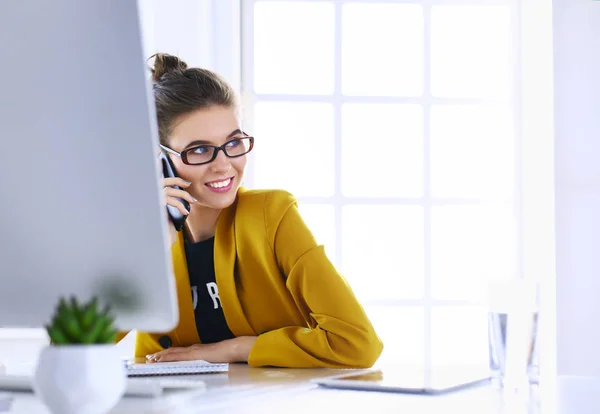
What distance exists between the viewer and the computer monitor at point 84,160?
2.40ft

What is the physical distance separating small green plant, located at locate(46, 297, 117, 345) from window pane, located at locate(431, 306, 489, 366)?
2615 mm

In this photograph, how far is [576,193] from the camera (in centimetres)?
303

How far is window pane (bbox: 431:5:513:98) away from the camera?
3.19 meters

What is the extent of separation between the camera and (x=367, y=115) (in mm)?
3180

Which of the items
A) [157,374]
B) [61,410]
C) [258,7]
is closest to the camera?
[61,410]

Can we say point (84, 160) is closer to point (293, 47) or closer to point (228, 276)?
point (228, 276)

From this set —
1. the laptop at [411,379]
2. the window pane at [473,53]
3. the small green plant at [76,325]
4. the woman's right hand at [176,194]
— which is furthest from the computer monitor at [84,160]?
the window pane at [473,53]

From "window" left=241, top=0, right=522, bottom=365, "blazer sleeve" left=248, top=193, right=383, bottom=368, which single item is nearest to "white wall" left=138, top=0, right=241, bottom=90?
"window" left=241, top=0, right=522, bottom=365

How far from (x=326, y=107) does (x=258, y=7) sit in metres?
0.47

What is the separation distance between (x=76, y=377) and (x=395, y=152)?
8.54 feet

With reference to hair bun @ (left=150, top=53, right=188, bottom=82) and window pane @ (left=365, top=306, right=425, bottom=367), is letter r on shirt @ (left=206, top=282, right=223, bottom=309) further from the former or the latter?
window pane @ (left=365, top=306, right=425, bottom=367)

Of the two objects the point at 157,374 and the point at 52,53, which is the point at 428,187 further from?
the point at 52,53

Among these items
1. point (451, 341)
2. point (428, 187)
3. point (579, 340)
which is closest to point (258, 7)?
point (428, 187)

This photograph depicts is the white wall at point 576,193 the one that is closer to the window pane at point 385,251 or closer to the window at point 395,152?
the window at point 395,152
